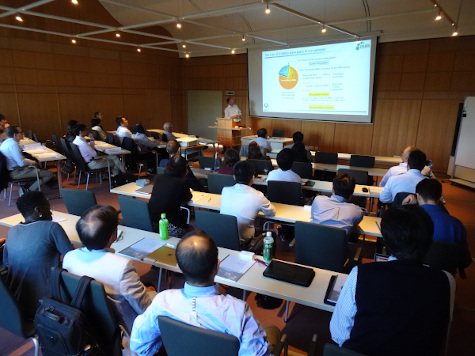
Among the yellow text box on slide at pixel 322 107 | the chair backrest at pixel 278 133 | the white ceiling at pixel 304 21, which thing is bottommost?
the chair backrest at pixel 278 133

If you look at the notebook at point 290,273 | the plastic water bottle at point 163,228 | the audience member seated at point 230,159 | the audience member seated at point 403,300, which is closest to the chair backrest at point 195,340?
the audience member seated at point 403,300

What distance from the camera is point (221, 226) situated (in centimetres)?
306

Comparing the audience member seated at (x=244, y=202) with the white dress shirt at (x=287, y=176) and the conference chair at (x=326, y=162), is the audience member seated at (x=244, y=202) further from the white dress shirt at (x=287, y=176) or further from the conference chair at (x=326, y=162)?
the conference chair at (x=326, y=162)

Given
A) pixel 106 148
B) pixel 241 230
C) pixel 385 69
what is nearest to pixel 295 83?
pixel 385 69

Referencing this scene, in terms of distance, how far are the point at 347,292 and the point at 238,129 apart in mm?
8652

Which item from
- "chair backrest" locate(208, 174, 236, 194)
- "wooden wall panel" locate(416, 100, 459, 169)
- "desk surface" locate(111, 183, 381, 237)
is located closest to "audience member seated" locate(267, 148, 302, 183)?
"chair backrest" locate(208, 174, 236, 194)

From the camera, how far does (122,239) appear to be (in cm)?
286

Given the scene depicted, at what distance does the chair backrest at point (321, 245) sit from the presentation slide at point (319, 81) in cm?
736

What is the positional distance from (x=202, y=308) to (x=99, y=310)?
697 millimetres

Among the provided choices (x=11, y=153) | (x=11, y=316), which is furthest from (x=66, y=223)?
(x=11, y=153)

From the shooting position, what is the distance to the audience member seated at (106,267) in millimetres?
1859

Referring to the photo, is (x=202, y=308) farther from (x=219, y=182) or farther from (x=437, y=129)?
(x=437, y=129)

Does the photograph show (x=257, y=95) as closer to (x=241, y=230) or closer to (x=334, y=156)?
(x=334, y=156)

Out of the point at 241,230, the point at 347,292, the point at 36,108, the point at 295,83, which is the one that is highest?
the point at 295,83
